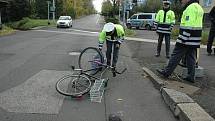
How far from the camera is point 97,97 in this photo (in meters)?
6.96

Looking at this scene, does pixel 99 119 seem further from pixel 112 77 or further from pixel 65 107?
pixel 112 77

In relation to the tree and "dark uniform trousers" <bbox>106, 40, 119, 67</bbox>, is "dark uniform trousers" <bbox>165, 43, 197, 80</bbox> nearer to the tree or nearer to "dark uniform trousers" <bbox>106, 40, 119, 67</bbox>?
"dark uniform trousers" <bbox>106, 40, 119, 67</bbox>

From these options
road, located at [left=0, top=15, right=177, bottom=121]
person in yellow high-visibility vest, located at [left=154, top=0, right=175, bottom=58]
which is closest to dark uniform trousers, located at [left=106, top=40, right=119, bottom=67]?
road, located at [left=0, top=15, right=177, bottom=121]

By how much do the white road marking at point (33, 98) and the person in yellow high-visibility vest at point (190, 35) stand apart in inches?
113

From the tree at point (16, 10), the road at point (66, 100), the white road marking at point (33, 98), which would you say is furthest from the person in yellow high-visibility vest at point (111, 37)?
the tree at point (16, 10)

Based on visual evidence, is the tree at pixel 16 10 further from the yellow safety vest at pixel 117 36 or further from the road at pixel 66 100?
the yellow safety vest at pixel 117 36

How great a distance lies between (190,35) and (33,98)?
144 inches

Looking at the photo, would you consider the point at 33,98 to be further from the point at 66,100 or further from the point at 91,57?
the point at 91,57

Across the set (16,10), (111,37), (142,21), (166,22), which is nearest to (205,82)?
(111,37)

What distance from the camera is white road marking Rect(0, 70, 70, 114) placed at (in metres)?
6.18

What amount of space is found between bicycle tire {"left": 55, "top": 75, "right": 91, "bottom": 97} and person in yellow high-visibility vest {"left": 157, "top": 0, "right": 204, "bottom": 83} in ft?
7.12

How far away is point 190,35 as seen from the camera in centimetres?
782

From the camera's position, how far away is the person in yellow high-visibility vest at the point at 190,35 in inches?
305

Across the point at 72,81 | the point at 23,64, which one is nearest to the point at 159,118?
the point at 72,81
